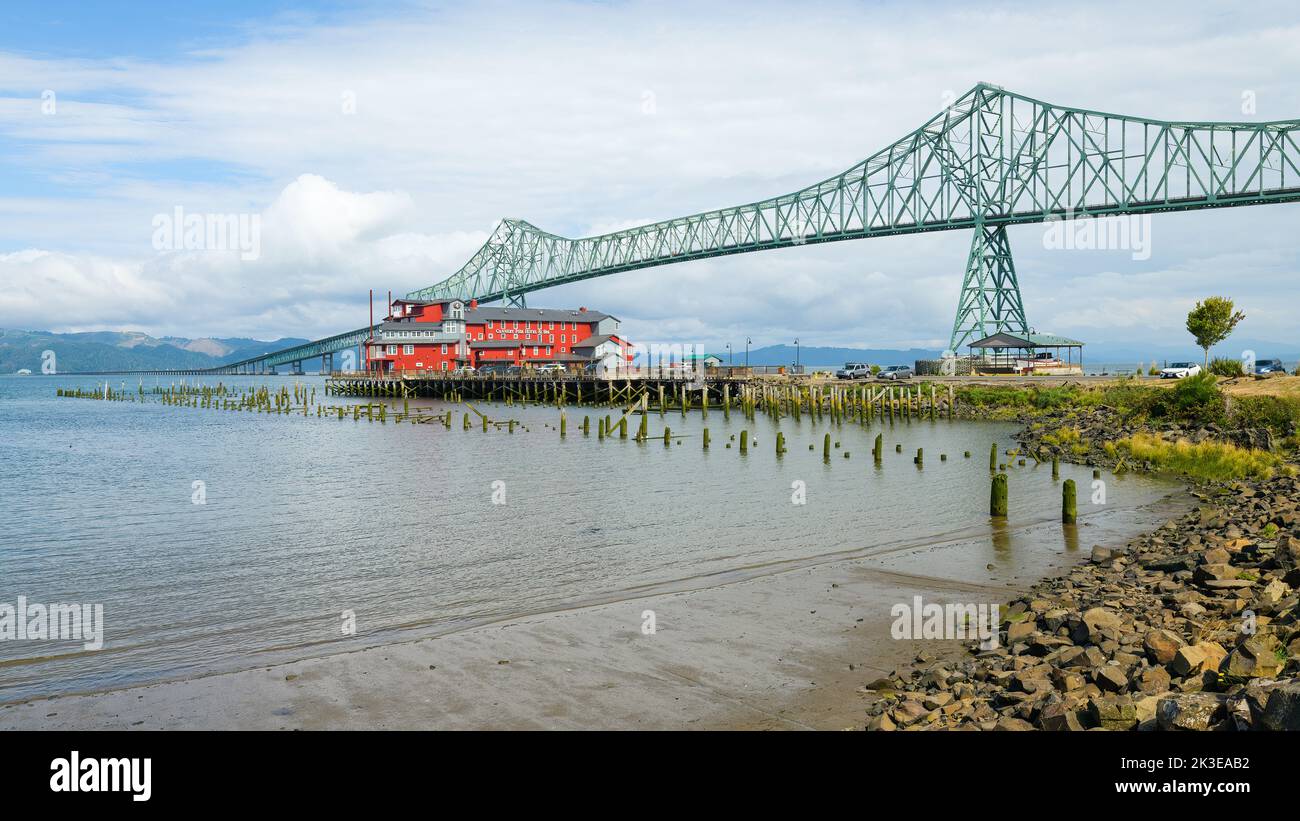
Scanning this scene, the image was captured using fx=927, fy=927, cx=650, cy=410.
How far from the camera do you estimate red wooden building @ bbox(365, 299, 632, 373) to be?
118744mm

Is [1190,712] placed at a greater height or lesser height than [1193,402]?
lesser

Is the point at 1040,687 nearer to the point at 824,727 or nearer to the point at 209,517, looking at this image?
the point at 824,727

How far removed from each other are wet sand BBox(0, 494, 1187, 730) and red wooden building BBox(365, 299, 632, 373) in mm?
100689

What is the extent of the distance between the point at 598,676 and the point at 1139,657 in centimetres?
649

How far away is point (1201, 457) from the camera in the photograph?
3241 cm

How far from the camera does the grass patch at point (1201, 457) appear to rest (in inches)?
1147

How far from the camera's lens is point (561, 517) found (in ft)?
87.6

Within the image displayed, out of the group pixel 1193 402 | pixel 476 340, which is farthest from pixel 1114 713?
pixel 476 340

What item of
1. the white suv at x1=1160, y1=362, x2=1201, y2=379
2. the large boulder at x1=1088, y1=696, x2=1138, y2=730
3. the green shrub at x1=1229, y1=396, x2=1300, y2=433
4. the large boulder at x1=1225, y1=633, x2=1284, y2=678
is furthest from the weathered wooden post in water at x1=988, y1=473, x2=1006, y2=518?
the white suv at x1=1160, y1=362, x2=1201, y2=379

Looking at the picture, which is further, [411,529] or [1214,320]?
[1214,320]

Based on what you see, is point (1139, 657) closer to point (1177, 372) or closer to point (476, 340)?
point (1177, 372)

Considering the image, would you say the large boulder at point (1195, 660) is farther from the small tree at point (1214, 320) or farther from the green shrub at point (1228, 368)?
the small tree at point (1214, 320)

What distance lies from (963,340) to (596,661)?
84.8 metres
